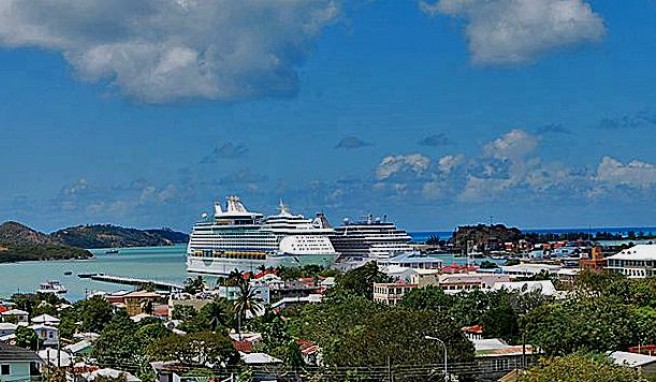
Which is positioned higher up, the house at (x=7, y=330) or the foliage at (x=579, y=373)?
the house at (x=7, y=330)

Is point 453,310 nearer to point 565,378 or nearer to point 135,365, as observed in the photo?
point 135,365

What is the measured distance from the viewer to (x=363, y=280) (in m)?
52.7

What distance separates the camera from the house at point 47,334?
3503 cm

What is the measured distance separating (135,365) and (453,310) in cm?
1391

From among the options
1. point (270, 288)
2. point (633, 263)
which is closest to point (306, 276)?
point (270, 288)

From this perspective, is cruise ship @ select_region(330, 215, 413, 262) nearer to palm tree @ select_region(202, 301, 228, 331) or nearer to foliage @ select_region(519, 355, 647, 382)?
palm tree @ select_region(202, 301, 228, 331)

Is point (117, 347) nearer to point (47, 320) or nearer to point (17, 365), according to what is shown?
point (17, 365)

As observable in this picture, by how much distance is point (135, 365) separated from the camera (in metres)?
28.9

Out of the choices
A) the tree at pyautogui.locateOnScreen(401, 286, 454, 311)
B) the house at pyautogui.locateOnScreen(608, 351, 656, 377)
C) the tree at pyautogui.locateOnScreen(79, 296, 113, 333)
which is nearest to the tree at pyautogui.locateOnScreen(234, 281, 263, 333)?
the tree at pyautogui.locateOnScreen(79, 296, 113, 333)

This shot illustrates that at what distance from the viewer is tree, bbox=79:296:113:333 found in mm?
39156

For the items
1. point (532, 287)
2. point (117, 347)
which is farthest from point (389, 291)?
point (117, 347)

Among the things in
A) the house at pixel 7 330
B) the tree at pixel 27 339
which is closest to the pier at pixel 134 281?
the house at pixel 7 330

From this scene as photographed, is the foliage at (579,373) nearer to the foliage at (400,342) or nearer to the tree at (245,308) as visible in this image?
the foliage at (400,342)

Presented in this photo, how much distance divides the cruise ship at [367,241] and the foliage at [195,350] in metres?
58.3
